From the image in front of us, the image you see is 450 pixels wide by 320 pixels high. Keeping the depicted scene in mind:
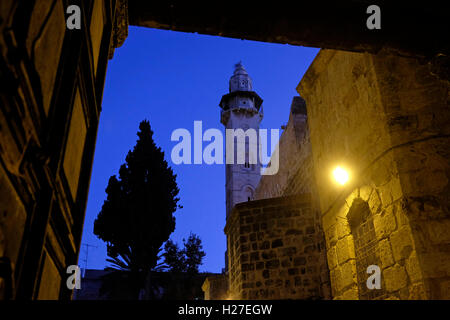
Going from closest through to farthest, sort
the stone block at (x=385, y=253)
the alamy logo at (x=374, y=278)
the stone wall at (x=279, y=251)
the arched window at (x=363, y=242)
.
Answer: the stone block at (x=385, y=253) < the alamy logo at (x=374, y=278) < the arched window at (x=363, y=242) < the stone wall at (x=279, y=251)

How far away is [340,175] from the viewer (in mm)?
5746

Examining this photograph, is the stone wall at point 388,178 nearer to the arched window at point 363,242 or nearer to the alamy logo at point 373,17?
the arched window at point 363,242

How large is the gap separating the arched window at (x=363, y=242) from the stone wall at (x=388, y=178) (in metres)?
0.01

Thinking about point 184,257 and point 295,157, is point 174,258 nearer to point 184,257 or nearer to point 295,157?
point 184,257

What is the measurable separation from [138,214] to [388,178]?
17601mm

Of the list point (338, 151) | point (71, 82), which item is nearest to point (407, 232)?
point (338, 151)

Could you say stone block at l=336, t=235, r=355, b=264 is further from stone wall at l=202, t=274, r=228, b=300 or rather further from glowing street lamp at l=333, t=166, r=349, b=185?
stone wall at l=202, t=274, r=228, b=300

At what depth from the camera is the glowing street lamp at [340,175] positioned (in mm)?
5579

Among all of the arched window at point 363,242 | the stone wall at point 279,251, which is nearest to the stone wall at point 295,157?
the stone wall at point 279,251

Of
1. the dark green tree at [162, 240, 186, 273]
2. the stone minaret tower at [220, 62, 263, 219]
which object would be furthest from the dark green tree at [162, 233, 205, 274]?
the stone minaret tower at [220, 62, 263, 219]
